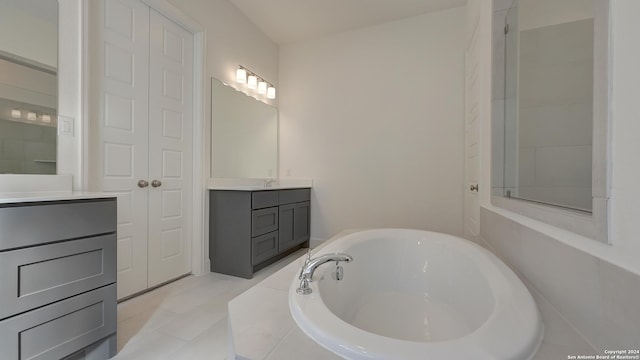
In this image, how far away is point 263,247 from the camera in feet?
7.93

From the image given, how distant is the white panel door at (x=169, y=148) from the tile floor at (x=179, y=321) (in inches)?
9.6

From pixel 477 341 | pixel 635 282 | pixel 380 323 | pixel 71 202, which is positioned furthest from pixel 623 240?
pixel 71 202

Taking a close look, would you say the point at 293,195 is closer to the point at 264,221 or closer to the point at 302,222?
the point at 302,222

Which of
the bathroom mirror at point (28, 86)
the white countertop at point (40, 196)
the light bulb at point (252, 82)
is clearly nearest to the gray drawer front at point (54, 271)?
the white countertop at point (40, 196)

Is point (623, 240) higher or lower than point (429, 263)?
higher

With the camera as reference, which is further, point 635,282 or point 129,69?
point 129,69

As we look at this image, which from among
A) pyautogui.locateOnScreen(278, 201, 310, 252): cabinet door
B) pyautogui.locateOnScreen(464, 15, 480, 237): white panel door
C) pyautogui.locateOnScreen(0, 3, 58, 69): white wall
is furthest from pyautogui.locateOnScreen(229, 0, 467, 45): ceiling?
pyautogui.locateOnScreen(278, 201, 310, 252): cabinet door

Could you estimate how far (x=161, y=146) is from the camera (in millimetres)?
2090

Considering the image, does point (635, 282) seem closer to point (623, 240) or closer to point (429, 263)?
point (623, 240)

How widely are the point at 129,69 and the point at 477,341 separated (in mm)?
2509

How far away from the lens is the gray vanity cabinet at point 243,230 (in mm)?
2271

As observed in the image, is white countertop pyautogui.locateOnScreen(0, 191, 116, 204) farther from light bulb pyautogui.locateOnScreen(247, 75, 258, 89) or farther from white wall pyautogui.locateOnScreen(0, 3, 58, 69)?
light bulb pyautogui.locateOnScreen(247, 75, 258, 89)

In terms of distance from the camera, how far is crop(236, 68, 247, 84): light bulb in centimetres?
279

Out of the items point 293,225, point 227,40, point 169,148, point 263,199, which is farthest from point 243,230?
point 227,40
